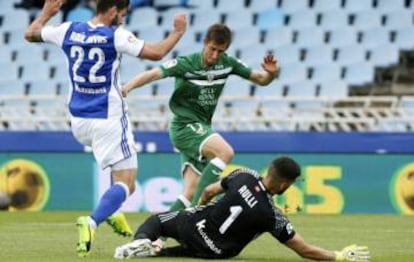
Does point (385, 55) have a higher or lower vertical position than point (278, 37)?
lower

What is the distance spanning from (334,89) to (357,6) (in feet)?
8.05

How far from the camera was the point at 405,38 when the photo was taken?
83.8ft

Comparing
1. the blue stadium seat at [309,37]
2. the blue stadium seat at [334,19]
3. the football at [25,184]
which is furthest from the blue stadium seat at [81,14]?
the football at [25,184]

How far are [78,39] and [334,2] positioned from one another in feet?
51.0

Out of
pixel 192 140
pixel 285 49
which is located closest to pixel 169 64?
pixel 192 140

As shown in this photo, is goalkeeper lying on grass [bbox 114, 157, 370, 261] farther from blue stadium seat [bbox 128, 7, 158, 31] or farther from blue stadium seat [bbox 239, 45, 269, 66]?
blue stadium seat [bbox 128, 7, 158, 31]

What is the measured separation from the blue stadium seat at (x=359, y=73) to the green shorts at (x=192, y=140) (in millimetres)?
11382

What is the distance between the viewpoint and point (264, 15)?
1026 inches

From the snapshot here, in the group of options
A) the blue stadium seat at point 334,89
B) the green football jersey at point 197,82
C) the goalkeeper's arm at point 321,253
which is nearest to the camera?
the goalkeeper's arm at point 321,253

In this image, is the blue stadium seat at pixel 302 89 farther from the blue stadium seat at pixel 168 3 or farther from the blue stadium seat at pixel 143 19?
the blue stadium seat at pixel 168 3

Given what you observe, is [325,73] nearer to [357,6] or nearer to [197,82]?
[357,6]

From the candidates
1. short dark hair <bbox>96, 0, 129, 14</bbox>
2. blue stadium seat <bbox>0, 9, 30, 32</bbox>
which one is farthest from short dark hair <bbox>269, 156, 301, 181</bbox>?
blue stadium seat <bbox>0, 9, 30, 32</bbox>

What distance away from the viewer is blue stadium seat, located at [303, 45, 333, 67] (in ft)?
82.7

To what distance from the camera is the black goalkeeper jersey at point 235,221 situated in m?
10.3
